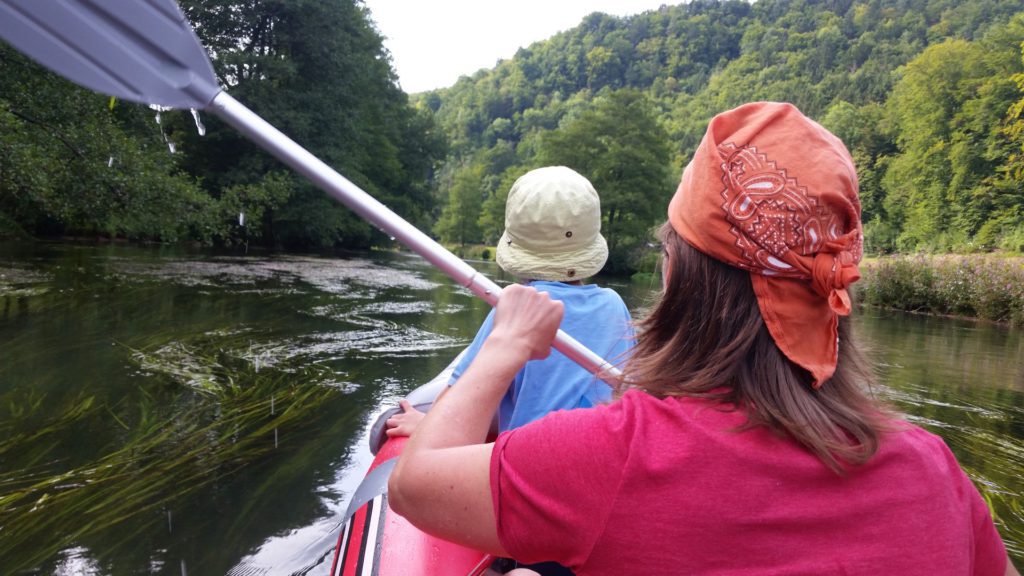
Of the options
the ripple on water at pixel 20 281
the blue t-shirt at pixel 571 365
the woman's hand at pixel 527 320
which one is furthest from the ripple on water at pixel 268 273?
the woman's hand at pixel 527 320

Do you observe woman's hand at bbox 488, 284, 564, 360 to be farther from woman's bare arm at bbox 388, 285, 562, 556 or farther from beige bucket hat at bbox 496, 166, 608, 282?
beige bucket hat at bbox 496, 166, 608, 282

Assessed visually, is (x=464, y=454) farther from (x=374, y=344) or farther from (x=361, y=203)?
(x=374, y=344)

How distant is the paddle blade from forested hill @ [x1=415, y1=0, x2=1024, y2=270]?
1035 centimetres

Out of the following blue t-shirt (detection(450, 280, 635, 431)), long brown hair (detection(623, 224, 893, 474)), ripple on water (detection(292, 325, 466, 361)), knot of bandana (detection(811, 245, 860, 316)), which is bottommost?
ripple on water (detection(292, 325, 466, 361))

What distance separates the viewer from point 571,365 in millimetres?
1713

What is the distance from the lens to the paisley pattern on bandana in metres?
0.84

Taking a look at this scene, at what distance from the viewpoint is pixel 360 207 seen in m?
1.38

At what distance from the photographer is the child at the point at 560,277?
1.72 m

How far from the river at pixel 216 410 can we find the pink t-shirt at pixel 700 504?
0.45m

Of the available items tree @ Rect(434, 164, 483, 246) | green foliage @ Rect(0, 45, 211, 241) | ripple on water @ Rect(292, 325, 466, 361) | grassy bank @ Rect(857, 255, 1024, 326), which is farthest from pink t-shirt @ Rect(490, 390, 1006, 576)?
tree @ Rect(434, 164, 483, 246)

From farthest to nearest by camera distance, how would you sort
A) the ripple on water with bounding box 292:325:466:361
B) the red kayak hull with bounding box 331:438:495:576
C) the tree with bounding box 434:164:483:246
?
the tree with bounding box 434:164:483:246, the ripple on water with bounding box 292:325:466:361, the red kayak hull with bounding box 331:438:495:576

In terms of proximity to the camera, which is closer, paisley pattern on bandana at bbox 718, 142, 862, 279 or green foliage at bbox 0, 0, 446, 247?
paisley pattern on bandana at bbox 718, 142, 862, 279

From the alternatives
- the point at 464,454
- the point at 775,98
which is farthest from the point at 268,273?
the point at 775,98

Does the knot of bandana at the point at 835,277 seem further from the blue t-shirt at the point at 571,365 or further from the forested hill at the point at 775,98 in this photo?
the forested hill at the point at 775,98
